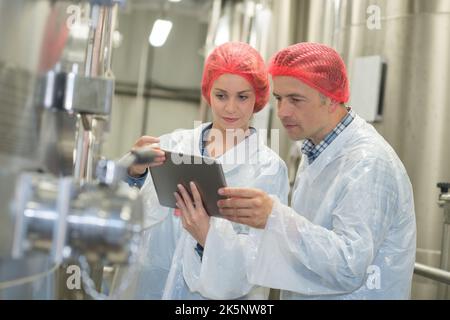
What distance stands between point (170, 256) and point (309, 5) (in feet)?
7.13

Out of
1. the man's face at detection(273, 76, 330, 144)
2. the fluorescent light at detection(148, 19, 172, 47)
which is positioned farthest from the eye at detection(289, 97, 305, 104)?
the fluorescent light at detection(148, 19, 172, 47)

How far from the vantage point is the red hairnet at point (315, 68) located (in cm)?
139

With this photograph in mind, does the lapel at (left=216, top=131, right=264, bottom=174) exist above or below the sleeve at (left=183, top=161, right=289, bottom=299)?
above

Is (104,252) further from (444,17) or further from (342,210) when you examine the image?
(444,17)

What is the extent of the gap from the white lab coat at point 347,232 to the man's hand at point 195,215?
0.13m

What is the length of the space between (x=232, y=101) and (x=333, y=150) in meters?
0.32

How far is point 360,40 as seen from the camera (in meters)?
2.24

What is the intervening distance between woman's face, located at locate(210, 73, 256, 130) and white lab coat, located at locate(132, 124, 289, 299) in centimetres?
6

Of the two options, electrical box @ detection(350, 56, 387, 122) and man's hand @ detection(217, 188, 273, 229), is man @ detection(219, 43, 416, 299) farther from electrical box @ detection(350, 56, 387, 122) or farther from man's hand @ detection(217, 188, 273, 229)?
electrical box @ detection(350, 56, 387, 122)

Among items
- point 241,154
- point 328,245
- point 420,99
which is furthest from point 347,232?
point 420,99

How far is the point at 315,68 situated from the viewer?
139 cm

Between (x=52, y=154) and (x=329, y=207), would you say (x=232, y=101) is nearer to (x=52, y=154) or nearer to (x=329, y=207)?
(x=329, y=207)

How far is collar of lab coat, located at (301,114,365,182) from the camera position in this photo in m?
1.38

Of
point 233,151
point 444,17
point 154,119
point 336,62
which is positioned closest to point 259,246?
point 233,151
